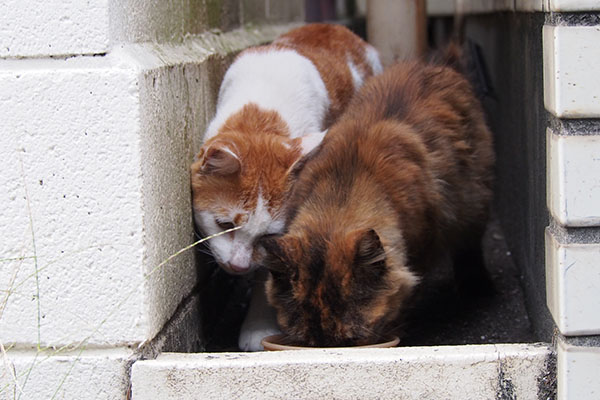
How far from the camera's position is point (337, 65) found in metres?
4.09

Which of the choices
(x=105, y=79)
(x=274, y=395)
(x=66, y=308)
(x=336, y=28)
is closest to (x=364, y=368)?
(x=274, y=395)

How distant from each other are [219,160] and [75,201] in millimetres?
741

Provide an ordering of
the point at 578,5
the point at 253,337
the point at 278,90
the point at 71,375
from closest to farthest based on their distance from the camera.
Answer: the point at 578,5, the point at 71,375, the point at 253,337, the point at 278,90

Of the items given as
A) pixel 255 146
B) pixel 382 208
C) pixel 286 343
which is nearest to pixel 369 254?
pixel 382 208

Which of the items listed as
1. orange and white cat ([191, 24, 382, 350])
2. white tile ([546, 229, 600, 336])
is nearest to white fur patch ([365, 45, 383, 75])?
orange and white cat ([191, 24, 382, 350])

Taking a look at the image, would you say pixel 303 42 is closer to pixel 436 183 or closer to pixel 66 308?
pixel 436 183

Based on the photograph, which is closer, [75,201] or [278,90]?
[75,201]

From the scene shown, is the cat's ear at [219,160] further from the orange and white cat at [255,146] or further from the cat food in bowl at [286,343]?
the cat food in bowl at [286,343]

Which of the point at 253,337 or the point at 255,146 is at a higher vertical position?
the point at 255,146

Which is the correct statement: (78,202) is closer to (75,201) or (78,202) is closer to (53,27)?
(75,201)

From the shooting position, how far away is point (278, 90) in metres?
3.50

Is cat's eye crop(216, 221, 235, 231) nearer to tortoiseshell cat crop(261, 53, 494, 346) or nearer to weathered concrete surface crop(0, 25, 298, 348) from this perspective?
tortoiseshell cat crop(261, 53, 494, 346)

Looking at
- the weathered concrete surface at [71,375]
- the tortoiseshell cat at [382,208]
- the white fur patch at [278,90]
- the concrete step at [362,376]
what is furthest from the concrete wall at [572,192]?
the weathered concrete surface at [71,375]

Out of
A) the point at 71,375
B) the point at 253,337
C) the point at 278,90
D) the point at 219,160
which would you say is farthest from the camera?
the point at 278,90
